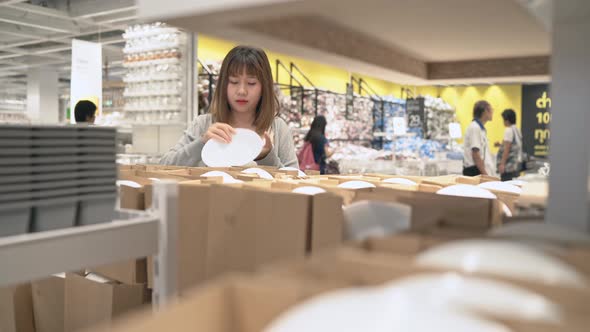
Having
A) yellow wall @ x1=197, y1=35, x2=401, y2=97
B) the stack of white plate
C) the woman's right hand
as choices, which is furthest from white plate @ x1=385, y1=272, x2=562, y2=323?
yellow wall @ x1=197, y1=35, x2=401, y2=97

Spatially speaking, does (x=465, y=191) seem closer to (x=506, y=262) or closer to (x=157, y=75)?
(x=506, y=262)

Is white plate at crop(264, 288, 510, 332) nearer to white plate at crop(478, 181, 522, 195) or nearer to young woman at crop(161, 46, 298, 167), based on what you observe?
white plate at crop(478, 181, 522, 195)

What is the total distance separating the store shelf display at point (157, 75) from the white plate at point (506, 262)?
234 inches

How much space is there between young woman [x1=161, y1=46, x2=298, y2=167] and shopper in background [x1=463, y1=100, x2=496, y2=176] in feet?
10.9

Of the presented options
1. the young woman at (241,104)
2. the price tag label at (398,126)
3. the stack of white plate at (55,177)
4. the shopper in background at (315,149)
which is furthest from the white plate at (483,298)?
the price tag label at (398,126)

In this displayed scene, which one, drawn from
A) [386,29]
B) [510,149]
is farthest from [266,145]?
[510,149]

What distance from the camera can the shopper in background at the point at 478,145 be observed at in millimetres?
6145

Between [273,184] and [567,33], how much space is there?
35.0 inches

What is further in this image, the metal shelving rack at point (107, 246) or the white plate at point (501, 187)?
the white plate at point (501, 187)

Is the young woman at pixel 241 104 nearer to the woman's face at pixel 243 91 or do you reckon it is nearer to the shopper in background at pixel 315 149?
the woman's face at pixel 243 91

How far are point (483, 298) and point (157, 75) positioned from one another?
6269mm

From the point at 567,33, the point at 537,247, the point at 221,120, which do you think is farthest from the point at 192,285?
the point at 221,120

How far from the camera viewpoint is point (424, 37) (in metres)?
1.38

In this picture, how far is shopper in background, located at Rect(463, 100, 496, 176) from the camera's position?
20.2 feet
